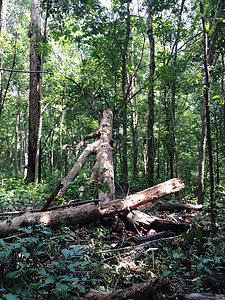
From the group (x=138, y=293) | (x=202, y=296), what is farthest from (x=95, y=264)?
(x=202, y=296)

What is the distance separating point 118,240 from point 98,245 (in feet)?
1.41

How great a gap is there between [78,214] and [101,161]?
205 centimetres

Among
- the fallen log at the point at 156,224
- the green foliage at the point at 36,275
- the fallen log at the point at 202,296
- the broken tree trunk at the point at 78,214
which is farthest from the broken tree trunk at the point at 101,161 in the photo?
the fallen log at the point at 202,296

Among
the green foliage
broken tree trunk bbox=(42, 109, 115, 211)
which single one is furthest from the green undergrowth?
broken tree trunk bbox=(42, 109, 115, 211)

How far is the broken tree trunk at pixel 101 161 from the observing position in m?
4.59

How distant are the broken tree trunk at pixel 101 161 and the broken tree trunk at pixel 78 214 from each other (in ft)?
1.06

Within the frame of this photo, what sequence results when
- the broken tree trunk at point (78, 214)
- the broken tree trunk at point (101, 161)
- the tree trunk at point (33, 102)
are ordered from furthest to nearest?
the tree trunk at point (33, 102)
the broken tree trunk at point (101, 161)
the broken tree trunk at point (78, 214)

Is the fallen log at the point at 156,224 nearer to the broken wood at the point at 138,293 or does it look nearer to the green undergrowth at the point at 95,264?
the green undergrowth at the point at 95,264

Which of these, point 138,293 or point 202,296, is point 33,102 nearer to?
point 138,293

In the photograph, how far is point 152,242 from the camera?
3184 millimetres

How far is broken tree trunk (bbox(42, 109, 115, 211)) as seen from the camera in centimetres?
459

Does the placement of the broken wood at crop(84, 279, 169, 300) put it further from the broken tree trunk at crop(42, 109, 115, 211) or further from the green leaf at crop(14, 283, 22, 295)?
the broken tree trunk at crop(42, 109, 115, 211)

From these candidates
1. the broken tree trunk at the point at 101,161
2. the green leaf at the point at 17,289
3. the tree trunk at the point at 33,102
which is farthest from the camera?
the tree trunk at the point at 33,102

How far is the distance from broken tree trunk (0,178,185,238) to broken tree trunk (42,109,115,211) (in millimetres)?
322
